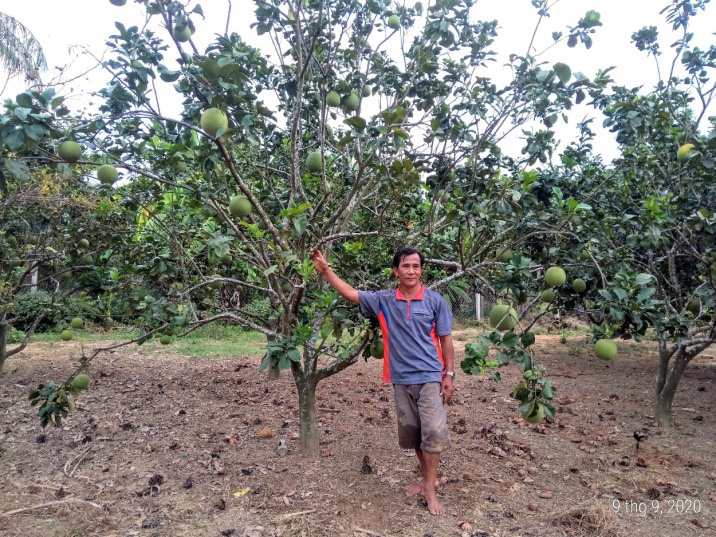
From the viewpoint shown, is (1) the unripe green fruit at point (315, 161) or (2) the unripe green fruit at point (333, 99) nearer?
(1) the unripe green fruit at point (315, 161)

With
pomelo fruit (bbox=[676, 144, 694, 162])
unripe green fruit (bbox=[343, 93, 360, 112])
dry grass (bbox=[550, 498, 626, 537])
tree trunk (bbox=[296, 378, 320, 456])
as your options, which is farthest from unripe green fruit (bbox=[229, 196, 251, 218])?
pomelo fruit (bbox=[676, 144, 694, 162])

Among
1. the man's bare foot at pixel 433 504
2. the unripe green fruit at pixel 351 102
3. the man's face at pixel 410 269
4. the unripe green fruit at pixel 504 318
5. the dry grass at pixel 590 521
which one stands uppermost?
the unripe green fruit at pixel 351 102

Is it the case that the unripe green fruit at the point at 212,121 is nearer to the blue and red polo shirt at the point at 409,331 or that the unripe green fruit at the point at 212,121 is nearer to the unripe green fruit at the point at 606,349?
the blue and red polo shirt at the point at 409,331

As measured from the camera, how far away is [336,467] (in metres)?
3.43

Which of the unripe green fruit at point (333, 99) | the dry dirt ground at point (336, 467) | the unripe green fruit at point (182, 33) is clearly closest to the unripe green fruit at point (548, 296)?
the dry dirt ground at point (336, 467)

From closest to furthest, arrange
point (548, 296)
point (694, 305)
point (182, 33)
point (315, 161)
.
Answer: point (182, 33)
point (315, 161)
point (548, 296)
point (694, 305)

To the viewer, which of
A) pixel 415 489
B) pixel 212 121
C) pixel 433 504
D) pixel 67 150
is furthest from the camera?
pixel 415 489

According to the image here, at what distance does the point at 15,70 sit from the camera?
808cm

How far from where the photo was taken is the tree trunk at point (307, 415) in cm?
339

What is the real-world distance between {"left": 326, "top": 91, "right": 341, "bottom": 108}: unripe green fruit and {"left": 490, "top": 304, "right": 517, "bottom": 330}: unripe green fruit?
1.64 meters

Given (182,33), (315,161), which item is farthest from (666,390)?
(182,33)

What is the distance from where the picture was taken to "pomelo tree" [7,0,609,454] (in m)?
2.48

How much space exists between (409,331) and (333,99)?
1.58m

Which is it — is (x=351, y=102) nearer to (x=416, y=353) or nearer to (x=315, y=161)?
(x=315, y=161)
